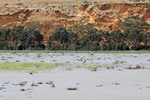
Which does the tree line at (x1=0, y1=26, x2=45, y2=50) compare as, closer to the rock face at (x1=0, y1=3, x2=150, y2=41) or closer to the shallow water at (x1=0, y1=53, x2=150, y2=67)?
the rock face at (x1=0, y1=3, x2=150, y2=41)

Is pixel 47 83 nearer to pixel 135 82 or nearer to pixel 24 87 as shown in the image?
pixel 24 87

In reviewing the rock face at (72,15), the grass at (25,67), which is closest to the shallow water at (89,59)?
the grass at (25,67)

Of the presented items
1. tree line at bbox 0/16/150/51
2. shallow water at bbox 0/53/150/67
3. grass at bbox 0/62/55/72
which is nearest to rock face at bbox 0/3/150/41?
tree line at bbox 0/16/150/51

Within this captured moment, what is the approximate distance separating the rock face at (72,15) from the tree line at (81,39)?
723 cm

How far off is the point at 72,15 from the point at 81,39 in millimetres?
16497

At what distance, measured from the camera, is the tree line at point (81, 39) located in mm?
72562

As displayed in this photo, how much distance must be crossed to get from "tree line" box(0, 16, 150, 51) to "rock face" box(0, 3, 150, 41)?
23.7 ft

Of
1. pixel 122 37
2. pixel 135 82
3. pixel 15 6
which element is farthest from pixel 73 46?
pixel 135 82

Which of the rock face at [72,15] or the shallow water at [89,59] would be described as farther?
the rock face at [72,15]

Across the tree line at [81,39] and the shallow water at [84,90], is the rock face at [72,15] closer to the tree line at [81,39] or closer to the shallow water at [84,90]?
the tree line at [81,39]

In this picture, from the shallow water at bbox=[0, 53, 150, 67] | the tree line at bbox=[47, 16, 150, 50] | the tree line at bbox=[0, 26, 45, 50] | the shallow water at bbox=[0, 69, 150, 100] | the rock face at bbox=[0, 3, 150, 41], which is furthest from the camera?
the rock face at bbox=[0, 3, 150, 41]

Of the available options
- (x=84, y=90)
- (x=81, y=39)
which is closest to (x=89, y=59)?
(x=84, y=90)

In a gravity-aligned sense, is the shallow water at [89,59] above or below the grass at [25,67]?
below

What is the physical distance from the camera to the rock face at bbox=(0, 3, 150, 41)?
3410 inches
